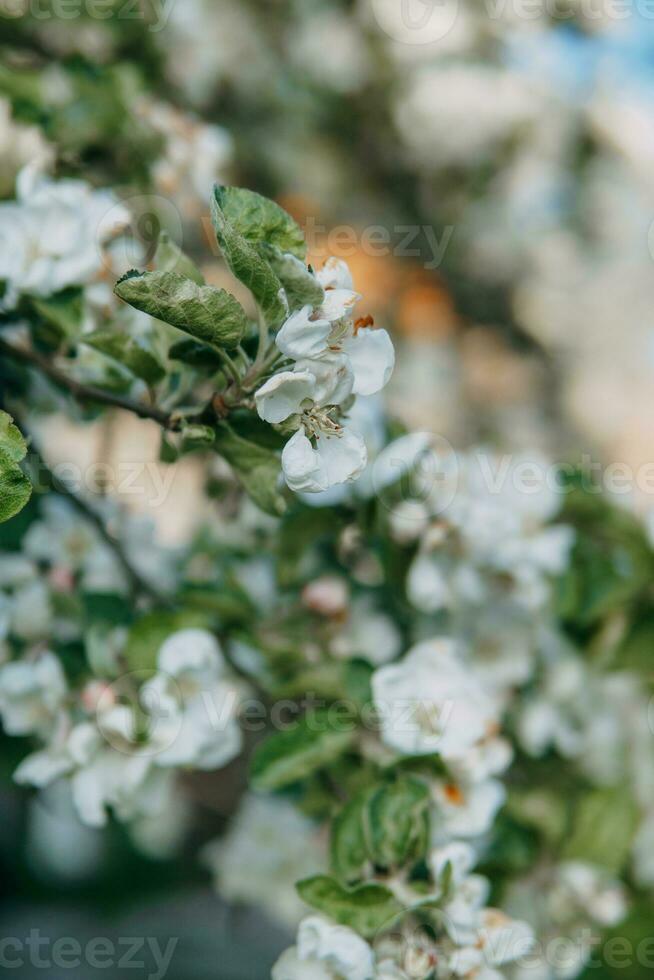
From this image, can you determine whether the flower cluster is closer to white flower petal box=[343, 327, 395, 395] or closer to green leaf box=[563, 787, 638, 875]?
white flower petal box=[343, 327, 395, 395]

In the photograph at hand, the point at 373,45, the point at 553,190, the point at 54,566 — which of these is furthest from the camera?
the point at 553,190

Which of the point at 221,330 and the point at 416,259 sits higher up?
the point at 221,330

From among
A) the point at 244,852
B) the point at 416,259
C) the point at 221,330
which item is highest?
the point at 221,330

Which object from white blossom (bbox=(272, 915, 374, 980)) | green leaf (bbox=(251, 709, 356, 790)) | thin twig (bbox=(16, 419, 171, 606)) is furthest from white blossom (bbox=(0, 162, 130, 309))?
white blossom (bbox=(272, 915, 374, 980))

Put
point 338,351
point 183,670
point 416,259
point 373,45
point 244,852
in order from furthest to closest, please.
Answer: point 416,259 < point 373,45 < point 244,852 < point 183,670 < point 338,351

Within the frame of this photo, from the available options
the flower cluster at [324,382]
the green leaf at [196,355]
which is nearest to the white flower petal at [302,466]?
the flower cluster at [324,382]

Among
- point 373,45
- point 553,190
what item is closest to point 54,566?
point 373,45

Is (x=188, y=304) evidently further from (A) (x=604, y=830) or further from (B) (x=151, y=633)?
(A) (x=604, y=830)

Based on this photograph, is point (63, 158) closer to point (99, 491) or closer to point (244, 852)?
point (99, 491)
